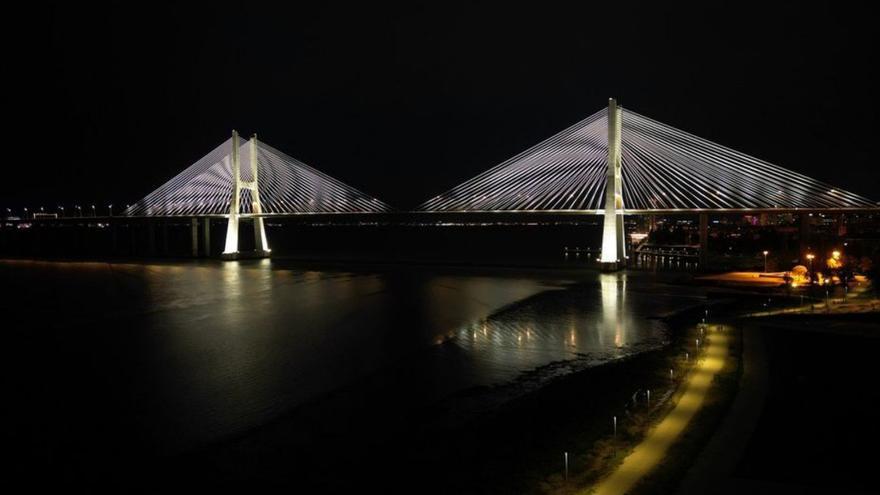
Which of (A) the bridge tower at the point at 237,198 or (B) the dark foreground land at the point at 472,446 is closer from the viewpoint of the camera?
(B) the dark foreground land at the point at 472,446

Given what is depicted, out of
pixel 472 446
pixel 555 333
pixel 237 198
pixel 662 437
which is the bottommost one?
pixel 555 333

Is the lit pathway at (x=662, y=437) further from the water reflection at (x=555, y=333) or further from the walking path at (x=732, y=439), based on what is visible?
the water reflection at (x=555, y=333)

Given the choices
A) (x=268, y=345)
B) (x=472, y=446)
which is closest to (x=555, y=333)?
(x=268, y=345)

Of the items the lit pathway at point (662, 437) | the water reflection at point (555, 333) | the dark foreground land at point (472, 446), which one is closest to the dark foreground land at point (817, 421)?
the dark foreground land at point (472, 446)

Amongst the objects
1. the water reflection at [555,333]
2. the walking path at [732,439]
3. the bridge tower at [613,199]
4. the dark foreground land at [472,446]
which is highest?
the bridge tower at [613,199]

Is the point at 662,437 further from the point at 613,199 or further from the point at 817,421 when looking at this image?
the point at 613,199
